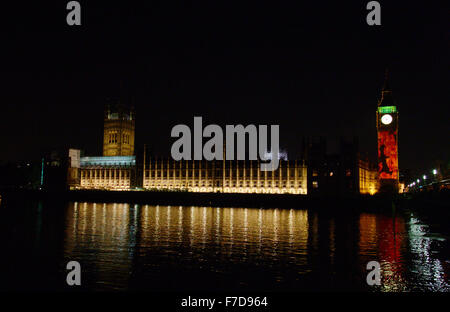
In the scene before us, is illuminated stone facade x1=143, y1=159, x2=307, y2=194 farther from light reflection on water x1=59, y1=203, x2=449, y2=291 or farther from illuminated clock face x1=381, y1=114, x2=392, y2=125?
light reflection on water x1=59, y1=203, x2=449, y2=291

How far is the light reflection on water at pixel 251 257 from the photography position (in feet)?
73.4

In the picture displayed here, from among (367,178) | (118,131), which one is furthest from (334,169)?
(118,131)

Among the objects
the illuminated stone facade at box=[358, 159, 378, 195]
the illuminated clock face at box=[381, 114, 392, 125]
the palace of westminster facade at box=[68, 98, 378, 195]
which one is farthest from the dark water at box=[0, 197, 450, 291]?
the illuminated clock face at box=[381, 114, 392, 125]

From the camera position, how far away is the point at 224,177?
123m

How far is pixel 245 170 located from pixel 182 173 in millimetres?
19666

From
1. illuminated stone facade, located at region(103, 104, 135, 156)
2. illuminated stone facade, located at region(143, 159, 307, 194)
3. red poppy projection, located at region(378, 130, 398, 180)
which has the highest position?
illuminated stone facade, located at region(103, 104, 135, 156)

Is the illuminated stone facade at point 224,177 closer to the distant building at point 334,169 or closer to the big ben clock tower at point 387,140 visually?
the distant building at point 334,169

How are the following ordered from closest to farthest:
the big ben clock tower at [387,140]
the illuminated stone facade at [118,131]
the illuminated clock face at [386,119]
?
the big ben clock tower at [387,140] < the illuminated clock face at [386,119] < the illuminated stone facade at [118,131]

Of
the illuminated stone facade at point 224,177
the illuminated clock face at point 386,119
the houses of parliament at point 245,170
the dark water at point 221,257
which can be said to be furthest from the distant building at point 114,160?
the dark water at point 221,257

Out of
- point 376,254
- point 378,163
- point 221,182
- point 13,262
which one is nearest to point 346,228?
point 376,254

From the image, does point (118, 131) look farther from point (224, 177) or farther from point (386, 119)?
point (386, 119)

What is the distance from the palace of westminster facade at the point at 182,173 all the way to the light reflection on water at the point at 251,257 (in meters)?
67.4

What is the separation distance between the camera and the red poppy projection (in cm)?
12500
